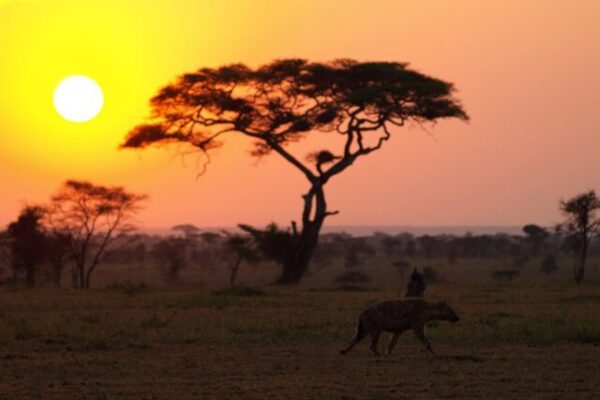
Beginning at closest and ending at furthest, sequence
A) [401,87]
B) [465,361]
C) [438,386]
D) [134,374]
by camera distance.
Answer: [438,386], [134,374], [465,361], [401,87]

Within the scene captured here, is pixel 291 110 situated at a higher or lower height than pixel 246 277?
higher

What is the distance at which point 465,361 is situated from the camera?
14.7 meters

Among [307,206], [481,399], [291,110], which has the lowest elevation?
[481,399]

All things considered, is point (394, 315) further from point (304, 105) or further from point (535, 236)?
point (535, 236)

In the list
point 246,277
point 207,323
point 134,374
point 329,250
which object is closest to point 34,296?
point 207,323

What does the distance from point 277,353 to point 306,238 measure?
24.4m

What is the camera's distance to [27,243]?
139 feet

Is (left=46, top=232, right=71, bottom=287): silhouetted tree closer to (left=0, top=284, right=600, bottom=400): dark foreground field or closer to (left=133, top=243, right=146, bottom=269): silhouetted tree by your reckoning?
(left=0, top=284, right=600, bottom=400): dark foreground field

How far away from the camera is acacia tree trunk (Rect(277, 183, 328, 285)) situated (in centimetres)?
3966

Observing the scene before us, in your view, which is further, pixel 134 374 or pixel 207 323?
pixel 207 323

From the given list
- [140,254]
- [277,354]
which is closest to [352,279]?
[140,254]

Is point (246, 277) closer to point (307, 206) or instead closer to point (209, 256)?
point (307, 206)

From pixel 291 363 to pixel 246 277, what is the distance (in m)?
45.2

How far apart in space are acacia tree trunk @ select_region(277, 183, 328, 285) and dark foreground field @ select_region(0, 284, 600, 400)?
13.5m
